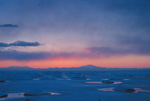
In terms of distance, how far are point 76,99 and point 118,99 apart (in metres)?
2.84

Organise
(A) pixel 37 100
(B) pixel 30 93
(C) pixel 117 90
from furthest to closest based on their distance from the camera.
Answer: (C) pixel 117 90
(B) pixel 30 93
(A) pixel 37 100

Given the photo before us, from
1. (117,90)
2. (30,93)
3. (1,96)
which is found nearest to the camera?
(1,96)

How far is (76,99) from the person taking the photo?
11.5 meters

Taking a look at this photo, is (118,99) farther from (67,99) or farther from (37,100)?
(37,100)

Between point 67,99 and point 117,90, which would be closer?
point 67,99

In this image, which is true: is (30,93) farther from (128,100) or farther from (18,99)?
(128,100)

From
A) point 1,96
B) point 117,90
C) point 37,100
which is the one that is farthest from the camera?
point 117,90

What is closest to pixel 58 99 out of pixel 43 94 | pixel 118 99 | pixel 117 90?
pixel 43 94

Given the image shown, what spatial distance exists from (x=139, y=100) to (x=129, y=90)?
180 inches

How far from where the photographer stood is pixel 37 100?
1111 centimetres

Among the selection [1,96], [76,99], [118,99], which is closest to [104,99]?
[118,99]

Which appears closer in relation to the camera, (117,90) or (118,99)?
(118,99)

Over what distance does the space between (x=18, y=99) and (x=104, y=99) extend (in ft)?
18.7

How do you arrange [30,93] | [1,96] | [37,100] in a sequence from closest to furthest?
[37,100], [1,96], [30,93]
